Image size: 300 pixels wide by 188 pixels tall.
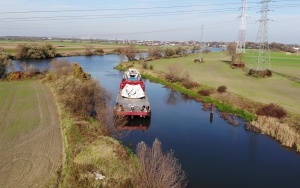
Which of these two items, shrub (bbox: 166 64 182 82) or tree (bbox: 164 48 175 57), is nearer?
shrub (bbox: 166 64 182 82)

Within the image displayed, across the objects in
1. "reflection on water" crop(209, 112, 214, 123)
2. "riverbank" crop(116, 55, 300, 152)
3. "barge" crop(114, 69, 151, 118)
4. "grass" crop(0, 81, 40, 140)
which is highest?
"barge" crop(114, 69, 151, 118)

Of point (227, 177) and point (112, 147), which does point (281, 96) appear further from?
point (112, 147)

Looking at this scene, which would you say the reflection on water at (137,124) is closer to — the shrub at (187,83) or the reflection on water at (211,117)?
the reflection on water at (211,117)

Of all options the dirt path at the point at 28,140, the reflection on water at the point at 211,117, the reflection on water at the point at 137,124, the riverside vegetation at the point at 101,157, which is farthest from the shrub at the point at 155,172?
the reflection on water at the point at 211,117

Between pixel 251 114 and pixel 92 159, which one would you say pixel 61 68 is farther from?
pixel 92 159

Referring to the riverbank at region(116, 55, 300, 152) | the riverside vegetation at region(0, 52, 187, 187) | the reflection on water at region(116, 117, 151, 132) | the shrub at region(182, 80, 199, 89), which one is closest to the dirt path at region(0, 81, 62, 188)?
the riverside vegetation at region(0, 52, 187, 187)

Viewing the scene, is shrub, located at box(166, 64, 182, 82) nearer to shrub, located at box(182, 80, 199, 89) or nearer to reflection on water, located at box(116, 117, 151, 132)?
shrub, located at box(182, 80, 199, 89)

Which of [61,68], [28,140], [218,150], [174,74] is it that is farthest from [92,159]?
[174,74]
